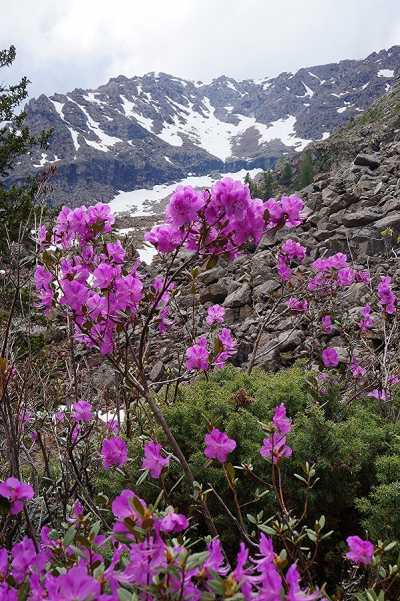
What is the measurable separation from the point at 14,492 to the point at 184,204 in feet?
3.77

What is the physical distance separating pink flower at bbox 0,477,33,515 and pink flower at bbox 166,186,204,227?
109cm

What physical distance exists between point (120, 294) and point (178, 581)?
121 cm

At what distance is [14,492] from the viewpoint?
4.71ft

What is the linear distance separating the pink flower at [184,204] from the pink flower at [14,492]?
1092 mm

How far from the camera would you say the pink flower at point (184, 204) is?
6.19 feet

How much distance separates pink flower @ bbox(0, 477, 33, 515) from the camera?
4.66ft

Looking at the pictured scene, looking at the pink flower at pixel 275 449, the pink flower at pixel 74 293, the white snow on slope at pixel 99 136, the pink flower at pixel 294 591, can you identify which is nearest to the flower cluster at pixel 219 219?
the pink flower at pixel 74 293

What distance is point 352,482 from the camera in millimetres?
3018

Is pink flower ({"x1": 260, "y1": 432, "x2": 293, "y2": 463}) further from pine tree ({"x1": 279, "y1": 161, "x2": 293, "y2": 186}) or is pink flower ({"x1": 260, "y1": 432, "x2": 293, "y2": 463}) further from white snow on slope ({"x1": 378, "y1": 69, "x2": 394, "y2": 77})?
white snow on slope ({"x1": 378, "y1": 69, "x2": 394, "y2": 77})

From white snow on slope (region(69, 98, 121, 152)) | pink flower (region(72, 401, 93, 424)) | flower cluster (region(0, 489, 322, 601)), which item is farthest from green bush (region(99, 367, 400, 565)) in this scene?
white snow on slope (region(69, 98, 121, 152))

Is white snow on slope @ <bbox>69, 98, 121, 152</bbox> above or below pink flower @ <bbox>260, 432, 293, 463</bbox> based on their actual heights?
above

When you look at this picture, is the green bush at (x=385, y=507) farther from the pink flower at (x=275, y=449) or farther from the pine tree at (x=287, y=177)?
the pine tree at (x=287, y=177)

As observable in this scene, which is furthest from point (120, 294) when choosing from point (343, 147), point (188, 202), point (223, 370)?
point (343, 147)

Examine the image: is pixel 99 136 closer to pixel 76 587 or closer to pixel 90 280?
pixel 90 280
